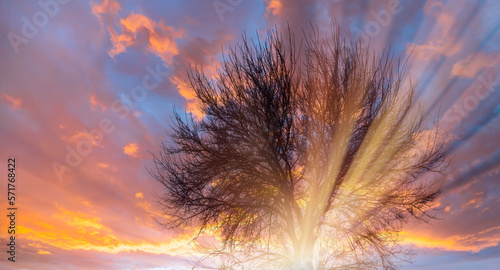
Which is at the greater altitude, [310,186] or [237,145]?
[237,145]

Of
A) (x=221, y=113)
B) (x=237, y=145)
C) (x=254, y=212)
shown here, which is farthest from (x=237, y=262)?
(x=221, y=113)

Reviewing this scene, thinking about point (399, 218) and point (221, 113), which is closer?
point (221, 113)

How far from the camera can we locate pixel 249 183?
A: 9906 mm

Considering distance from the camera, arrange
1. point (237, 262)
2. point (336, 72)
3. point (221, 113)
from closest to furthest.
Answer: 1. point (336, 72)
2. point (221, 113)
3. point (237, 262)

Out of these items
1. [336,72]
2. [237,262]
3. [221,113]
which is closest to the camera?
[336,72]

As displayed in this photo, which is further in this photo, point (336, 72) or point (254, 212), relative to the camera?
point (254, 212)

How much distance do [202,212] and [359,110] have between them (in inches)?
238

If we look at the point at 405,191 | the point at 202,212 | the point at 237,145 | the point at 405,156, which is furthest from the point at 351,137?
the point at 202,212

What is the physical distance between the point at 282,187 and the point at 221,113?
3.09 m

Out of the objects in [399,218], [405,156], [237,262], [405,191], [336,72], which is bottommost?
[237,262]

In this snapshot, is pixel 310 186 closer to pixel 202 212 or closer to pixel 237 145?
pixel 237 145

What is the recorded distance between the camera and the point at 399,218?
36.5ft

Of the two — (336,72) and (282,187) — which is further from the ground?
(336,72)

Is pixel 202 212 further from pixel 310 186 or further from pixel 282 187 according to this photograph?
pixel 310 186
